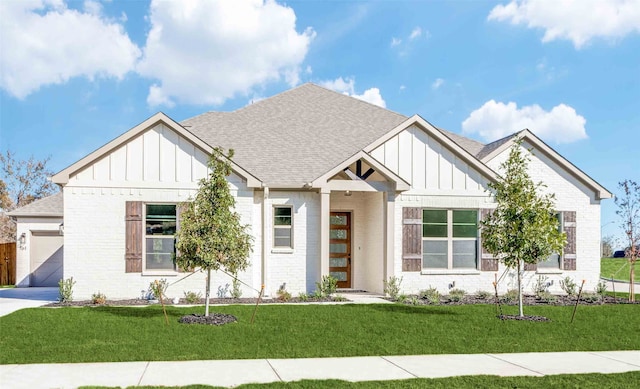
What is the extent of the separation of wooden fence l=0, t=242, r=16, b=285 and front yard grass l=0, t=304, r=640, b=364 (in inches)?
471

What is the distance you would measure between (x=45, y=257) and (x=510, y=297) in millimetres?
18026

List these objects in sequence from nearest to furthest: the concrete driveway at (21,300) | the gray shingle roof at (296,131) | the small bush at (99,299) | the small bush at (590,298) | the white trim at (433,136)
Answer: the concrete driveway at (21,300), the small bush at (99,299), the small bush at (590,298), the white trim at (433,136), the gray shingle roof at (296,131)

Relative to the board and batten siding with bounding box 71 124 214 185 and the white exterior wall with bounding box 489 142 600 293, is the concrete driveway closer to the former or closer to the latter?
the board and batten siding with bounding box 71 124 214 185

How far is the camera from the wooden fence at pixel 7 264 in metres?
24.1

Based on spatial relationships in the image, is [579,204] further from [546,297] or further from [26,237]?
[26,237]

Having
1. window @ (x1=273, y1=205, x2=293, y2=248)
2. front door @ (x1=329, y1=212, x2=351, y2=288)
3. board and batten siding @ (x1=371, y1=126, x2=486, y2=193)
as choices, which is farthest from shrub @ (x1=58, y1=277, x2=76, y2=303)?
board and batten siding @ (x1=371, y1=126, x2=486, y2=193)

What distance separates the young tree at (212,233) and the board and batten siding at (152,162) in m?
4.04

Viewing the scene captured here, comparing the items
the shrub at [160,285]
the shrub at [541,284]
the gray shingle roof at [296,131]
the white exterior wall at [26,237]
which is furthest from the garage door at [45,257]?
the shrub at [541,284]

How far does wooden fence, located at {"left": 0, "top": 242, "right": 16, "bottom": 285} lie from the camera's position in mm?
24062

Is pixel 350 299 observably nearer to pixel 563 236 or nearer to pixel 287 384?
pixel 563 236

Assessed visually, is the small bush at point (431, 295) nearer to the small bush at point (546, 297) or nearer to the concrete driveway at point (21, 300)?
the small bush at point (546, 297)

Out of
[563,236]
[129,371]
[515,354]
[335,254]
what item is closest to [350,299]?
[335,254]

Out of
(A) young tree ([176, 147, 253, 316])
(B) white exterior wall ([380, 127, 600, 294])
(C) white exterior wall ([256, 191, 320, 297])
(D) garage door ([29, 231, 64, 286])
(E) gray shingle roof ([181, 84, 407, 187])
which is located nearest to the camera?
(A) young tree ([176, 147, 253, 316])

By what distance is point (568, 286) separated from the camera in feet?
60.2
